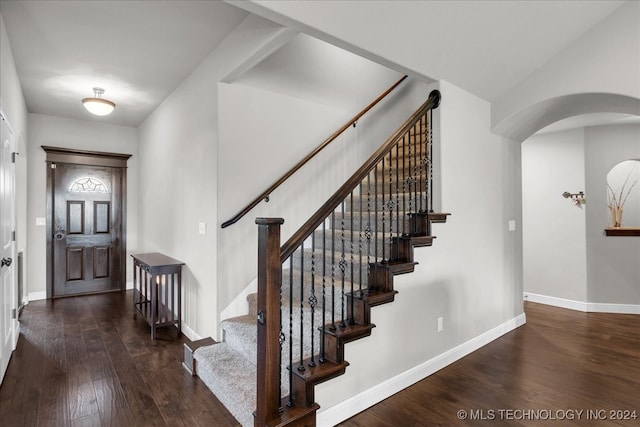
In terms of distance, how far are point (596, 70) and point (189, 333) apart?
4.56 metres

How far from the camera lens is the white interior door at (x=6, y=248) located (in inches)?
107

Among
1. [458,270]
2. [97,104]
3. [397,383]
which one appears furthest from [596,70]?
[97,104]

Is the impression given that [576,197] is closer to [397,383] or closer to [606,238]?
[606,238]

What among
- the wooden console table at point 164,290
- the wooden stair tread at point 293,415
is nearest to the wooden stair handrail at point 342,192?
the wooden stair tread at point 293,415

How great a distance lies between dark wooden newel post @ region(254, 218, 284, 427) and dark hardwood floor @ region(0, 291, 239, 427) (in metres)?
0.48

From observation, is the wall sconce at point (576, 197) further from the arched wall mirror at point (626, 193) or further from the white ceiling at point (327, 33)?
the white ceiling at point (327, 33)

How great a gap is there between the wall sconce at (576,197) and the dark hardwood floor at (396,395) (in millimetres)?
1672

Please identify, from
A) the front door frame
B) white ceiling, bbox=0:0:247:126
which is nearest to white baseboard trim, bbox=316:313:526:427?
white ceiling, bbox=0:0:247:126

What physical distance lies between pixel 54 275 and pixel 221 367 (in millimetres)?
4444

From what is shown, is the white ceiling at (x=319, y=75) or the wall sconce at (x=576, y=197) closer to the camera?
the white ceiling at (x=319, y=75)

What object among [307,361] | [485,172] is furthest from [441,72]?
[307,361]

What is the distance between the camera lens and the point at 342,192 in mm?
2180

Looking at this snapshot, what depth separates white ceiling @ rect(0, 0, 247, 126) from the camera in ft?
8.52

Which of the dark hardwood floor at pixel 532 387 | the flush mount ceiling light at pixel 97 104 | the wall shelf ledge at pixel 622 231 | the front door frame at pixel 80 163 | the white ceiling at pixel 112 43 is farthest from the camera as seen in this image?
the front door frame at pixel 80 163
